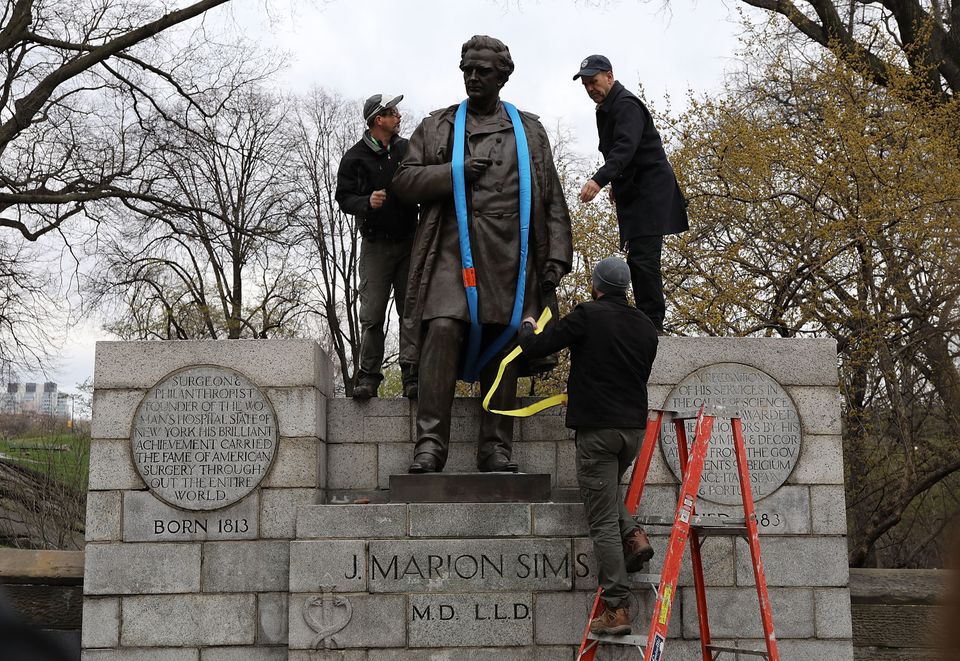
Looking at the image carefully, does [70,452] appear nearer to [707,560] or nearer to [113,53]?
[113,53]

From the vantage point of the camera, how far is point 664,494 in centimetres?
679

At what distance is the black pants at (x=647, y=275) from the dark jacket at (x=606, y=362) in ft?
4.22

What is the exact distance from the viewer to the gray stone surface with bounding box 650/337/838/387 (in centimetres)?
692

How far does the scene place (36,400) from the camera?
20.6 meters

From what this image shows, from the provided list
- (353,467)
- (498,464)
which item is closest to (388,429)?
(353,467)

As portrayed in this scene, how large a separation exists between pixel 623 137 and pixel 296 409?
252cm

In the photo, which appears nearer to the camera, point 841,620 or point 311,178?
point 841,620

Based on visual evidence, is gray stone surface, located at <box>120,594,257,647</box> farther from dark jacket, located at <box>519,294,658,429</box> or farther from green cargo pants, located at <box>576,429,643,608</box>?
dark jacket, located at <box>519,294,658,429</box>

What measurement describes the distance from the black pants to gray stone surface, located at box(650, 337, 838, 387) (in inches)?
9.0

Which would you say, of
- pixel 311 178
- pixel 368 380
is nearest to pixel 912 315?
pixel 368 380

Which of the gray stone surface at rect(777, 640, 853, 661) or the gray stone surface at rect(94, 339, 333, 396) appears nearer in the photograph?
the gray stone surface at rect(777, 640, 853, 661)

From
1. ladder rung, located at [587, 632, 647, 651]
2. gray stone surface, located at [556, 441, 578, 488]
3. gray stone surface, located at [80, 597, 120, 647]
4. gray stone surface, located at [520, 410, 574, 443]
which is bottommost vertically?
gray stone surface, located at [80, 597, 120, 647]

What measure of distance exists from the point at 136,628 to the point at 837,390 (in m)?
4.36

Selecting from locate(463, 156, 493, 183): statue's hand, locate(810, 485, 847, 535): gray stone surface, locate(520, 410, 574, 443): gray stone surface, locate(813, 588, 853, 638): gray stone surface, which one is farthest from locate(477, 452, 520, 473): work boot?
locate(813, 588, 853, 638): gray stone surface
